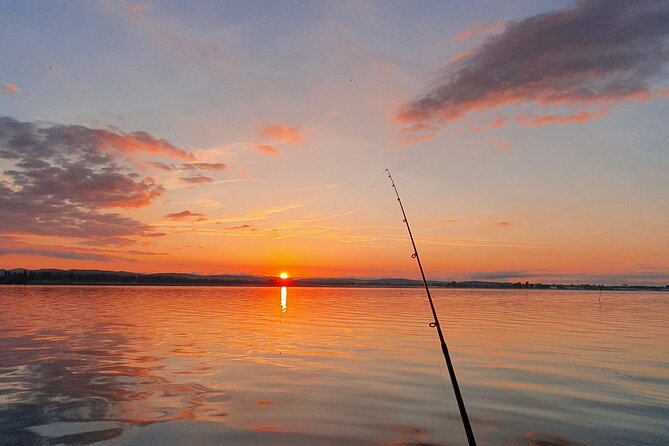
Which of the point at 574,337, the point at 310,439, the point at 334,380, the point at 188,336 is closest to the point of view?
the point at 310,439

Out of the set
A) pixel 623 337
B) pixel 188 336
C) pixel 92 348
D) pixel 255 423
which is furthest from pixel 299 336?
pixel 623 337

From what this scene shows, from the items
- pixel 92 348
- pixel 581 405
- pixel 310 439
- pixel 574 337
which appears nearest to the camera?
pixel 310 439

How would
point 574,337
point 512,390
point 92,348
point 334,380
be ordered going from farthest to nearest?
point 574,337
point 92,348
point 334,380
point 512,390

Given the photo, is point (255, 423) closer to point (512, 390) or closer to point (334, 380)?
point (334, 380)

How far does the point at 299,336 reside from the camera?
24.4m

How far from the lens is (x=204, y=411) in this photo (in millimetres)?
Answer: 10625

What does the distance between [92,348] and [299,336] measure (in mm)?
9236

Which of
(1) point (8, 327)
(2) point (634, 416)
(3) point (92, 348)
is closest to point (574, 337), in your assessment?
(2) point (634, 416)

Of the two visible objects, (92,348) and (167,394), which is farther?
(92,348)

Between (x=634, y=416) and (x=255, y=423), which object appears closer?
(x=255, y=423)

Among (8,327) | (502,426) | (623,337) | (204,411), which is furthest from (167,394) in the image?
(623,337)

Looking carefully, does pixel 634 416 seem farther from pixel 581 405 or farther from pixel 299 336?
pixel 299 336

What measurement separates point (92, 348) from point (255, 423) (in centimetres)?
1193

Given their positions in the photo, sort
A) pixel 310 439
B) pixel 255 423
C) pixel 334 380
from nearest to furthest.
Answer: pixel 310 439 → pixel 255 423 → pixel 334 380
